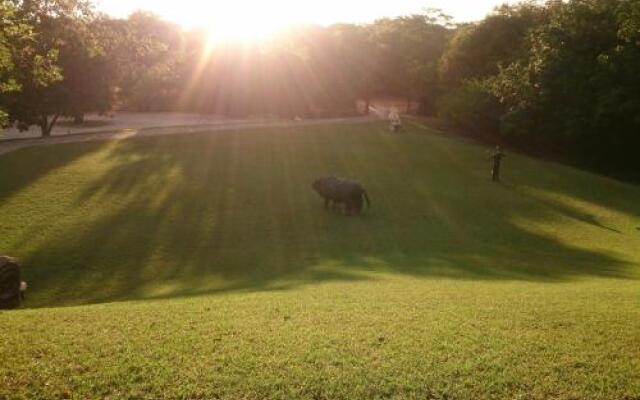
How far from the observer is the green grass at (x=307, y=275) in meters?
7.61

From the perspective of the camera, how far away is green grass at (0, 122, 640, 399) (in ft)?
25.0

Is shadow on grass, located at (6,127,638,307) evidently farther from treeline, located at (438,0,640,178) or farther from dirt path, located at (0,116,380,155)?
treeline, located at (438,0,640,178)

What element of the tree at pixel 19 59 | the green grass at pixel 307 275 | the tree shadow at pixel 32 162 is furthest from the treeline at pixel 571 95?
the tree at pixel 19 59

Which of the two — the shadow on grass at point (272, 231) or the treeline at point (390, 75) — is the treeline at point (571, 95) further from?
the shadow on grass at point (272, 231)

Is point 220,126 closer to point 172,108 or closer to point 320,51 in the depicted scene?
point 320,51

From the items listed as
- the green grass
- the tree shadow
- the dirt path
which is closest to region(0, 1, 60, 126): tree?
the green grass

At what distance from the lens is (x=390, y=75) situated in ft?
236

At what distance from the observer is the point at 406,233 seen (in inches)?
898

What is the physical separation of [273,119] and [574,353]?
52.0m

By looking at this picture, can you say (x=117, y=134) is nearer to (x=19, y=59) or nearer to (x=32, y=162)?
(x=32, y=162)

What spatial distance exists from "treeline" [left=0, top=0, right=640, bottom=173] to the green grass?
605 centimetres

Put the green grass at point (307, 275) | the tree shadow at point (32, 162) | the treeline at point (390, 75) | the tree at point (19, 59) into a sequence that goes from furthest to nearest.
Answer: the treeline at point (390, 75), the tree shadow at point (32, 162), the tree at point (19, 59), the green grass at point (307, 275)

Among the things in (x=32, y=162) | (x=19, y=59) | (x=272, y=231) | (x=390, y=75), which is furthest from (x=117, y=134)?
(x=390, y=75)

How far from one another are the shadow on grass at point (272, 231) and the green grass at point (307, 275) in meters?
0.13
